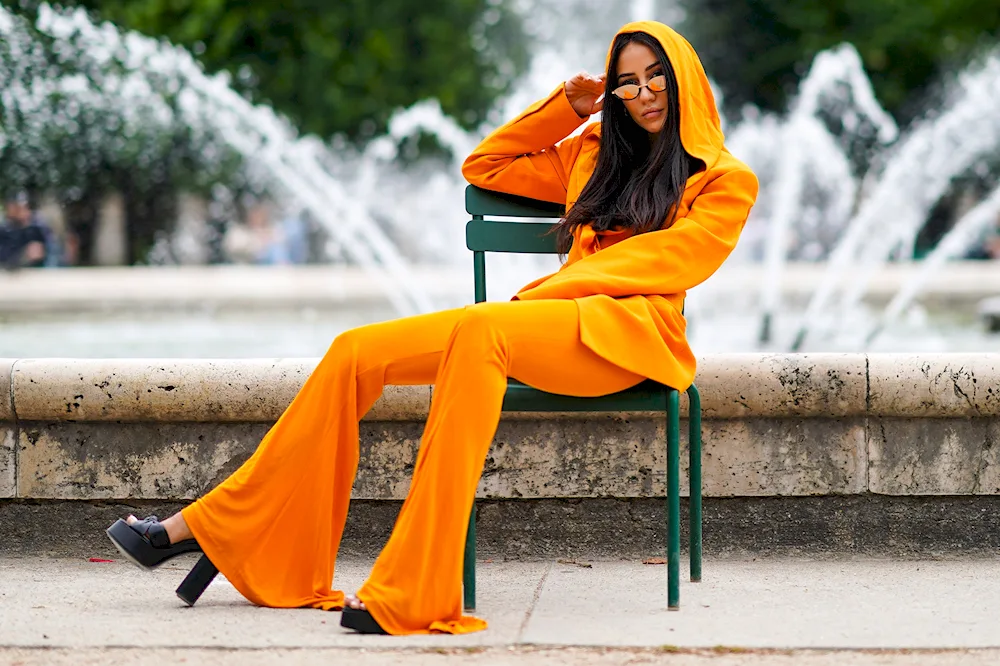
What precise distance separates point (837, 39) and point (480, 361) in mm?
24471

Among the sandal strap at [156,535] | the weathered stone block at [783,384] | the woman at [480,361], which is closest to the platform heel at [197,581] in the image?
the woman at [480,361]

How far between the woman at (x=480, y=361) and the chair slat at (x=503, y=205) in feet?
0.17

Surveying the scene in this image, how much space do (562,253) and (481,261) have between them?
213 millimetres

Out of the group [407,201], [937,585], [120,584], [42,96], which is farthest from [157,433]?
[407,201]

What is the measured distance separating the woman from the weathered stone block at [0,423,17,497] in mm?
823

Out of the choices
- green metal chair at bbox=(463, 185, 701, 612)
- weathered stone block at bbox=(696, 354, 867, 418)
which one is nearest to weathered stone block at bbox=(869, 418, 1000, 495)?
weathered stone block at bbox=(696, 354, 867, 418)

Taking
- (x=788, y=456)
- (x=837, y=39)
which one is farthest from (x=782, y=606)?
(x=837, y=39)

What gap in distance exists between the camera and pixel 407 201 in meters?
24.9

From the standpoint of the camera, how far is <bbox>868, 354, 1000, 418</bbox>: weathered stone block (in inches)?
Answer: 157

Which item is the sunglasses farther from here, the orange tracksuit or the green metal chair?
the green metal chair

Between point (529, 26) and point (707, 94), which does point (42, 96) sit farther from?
point (707, 94)

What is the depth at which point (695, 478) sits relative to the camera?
3764 mm

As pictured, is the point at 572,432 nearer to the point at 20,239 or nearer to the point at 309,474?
the point at 309,474

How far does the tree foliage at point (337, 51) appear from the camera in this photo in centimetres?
2409
